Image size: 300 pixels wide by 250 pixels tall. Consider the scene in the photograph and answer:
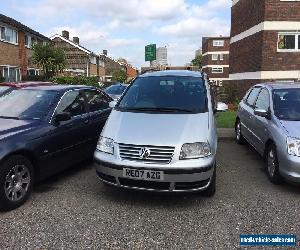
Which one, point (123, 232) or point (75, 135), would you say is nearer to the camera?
point (123, 232)

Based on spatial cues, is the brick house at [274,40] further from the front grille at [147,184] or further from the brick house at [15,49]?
the front grille at [147,184]

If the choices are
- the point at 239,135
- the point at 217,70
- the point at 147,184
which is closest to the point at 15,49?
the point at 239,135

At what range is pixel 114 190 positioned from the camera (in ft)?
17.7

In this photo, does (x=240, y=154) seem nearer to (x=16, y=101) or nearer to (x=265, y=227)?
(x=265, y=227)

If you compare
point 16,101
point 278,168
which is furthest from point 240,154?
point 16,101

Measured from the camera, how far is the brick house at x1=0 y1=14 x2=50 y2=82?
24666mm

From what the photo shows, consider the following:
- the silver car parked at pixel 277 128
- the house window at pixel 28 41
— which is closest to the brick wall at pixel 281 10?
the silver car parked at pixel 277 128

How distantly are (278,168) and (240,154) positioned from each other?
7.73ft

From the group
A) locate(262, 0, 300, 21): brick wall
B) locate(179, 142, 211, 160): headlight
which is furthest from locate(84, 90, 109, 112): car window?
A: locate(262, 0, 300, 21): brick wall

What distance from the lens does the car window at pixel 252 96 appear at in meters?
7.77

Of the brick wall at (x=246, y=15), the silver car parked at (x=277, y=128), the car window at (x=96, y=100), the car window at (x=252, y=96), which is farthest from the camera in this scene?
the brick wall at (x=246, y=15)

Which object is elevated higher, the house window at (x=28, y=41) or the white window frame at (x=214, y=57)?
the white window frame at (x=214, y=57)

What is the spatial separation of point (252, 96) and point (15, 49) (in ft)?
76.9

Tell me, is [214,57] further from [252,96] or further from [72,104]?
[72,104]
